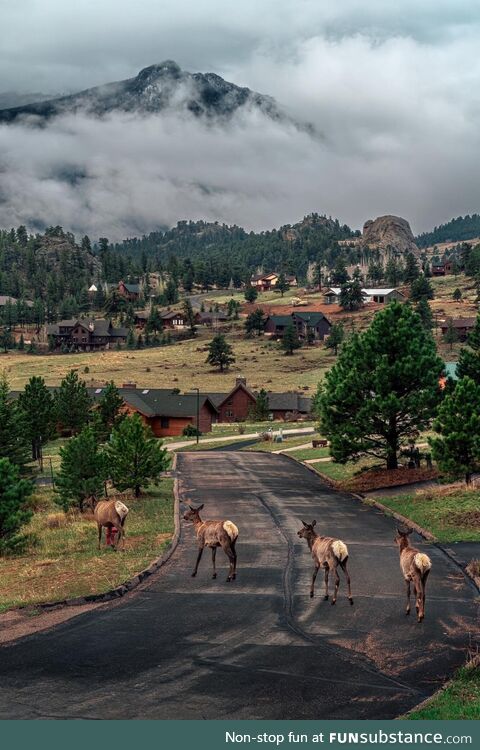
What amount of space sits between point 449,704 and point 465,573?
10207mm

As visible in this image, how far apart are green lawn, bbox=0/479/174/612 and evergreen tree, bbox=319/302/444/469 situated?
36.1 feet

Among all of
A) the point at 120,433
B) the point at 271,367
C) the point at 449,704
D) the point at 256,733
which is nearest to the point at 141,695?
the point at 256,733

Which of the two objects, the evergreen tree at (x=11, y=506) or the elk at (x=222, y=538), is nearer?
the elk at (x=222, y=538)

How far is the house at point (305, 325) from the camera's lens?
174 metres

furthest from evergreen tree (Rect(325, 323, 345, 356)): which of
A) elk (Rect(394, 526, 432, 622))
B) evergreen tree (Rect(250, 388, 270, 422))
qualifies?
elk (Rect(394, 526, 432, 622))

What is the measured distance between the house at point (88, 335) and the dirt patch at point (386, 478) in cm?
14916

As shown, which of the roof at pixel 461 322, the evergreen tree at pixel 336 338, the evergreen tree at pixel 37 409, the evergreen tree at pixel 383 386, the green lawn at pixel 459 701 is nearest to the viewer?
the green lawn at pixel 459 701

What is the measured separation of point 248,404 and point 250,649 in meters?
94.8

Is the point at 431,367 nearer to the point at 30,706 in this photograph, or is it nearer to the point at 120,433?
the point at 120,433

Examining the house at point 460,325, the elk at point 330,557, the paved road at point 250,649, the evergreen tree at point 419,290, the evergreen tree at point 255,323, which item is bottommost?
the paved road at point 250,649

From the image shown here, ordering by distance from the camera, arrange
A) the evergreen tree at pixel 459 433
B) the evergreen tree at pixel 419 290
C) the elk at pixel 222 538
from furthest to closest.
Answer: the evergreen tree at pixel 419 290 → the evergreen tree at pixel 459 433 → the elk at pixel 222 538

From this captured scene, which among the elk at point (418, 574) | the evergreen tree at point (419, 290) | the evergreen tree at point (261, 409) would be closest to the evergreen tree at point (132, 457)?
the elk at point (418, 574)

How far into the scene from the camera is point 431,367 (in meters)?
40.0

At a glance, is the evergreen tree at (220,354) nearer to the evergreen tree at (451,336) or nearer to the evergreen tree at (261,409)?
the evergreen tree at (261,409)
